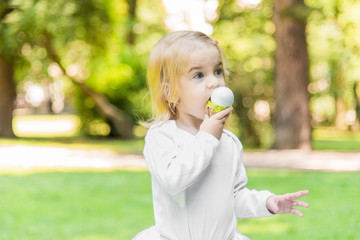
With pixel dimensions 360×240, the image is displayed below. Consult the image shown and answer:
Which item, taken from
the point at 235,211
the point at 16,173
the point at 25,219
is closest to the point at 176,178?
the point at 235,211

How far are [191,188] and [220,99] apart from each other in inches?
15.1

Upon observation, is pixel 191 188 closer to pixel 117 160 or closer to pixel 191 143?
pixel 191 143

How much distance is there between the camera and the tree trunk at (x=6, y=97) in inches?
785

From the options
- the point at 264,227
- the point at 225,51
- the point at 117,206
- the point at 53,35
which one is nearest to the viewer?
the point at 264,227

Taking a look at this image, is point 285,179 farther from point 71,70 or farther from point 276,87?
point 71,70

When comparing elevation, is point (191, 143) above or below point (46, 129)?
above

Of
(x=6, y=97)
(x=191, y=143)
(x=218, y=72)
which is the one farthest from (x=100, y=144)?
(x=191, y=143)

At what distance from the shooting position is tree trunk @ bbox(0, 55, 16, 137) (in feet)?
65.4

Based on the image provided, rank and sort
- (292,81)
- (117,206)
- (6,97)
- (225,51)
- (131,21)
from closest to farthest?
(117,206) < (292,81) < (225,51) < (6,97) < (131,21)

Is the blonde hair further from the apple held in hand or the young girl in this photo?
the apple held in hand

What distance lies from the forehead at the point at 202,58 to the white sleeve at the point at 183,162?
0.30 metres

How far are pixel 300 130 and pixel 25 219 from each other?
8989mm

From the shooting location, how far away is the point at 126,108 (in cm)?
1970

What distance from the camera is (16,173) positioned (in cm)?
1070
